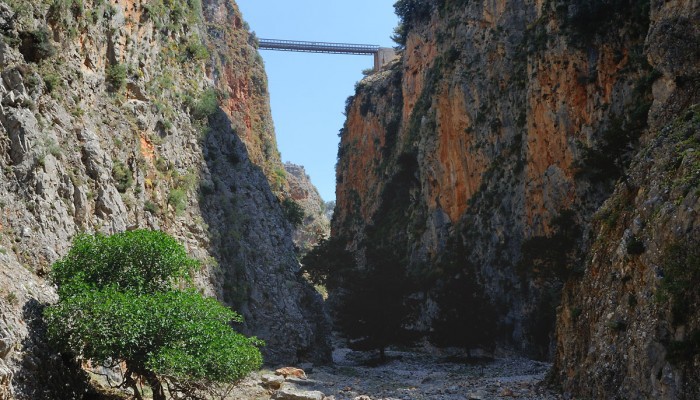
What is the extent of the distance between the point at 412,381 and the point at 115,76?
24.2 m

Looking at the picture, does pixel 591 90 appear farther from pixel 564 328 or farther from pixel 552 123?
pixel 564 328

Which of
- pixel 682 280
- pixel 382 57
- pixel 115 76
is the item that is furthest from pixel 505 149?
pixel 382 57

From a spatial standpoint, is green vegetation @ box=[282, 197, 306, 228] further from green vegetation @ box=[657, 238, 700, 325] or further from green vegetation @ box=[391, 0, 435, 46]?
green vegetation @ box=[657, 238, 700, 325]

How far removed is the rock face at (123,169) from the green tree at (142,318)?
4.01ft

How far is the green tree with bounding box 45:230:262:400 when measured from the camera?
21.2 meters

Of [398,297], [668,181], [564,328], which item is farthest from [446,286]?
[668,181]

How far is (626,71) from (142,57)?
94.2 ft

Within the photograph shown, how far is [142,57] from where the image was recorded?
4100cm

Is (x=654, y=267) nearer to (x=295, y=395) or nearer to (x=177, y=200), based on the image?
(x=295, y=395)

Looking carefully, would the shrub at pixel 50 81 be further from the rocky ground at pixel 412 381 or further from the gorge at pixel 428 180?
the rocky ground at pixel 412 381

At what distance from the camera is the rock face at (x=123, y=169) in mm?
24094

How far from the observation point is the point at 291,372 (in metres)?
39.9

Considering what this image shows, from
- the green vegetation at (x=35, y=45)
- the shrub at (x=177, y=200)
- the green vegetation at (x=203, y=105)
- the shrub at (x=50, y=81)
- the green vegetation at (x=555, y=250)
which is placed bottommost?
the green vegetation at (x=555, y=250)

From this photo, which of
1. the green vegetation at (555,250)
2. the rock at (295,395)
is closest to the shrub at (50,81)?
the rock at (295,395)
